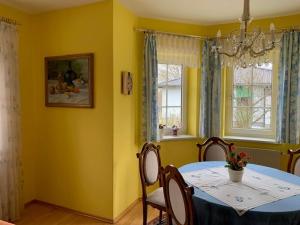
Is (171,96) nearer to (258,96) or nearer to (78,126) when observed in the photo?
(258,96)

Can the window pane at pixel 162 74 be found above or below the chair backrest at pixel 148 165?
above

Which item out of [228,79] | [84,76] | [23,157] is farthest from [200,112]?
[23,157]

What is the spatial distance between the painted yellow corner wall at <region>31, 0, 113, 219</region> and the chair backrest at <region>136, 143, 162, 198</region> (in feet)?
1.48

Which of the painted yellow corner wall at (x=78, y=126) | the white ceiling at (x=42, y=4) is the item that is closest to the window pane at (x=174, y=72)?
the painted yellow corner wall at (x=78, y=126)

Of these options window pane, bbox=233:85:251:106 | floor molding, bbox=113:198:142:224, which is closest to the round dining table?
floor molding, bbox=113:198:142:224

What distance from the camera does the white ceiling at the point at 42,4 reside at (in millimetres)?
2719

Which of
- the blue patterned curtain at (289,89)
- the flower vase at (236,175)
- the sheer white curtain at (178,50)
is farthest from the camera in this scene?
the sheer white curtain at (178,50)

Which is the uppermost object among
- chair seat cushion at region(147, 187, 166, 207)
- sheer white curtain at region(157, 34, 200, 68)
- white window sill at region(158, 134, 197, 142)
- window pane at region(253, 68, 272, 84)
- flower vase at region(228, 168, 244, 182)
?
sheer white curtain at region(157, 34, 200, 68)

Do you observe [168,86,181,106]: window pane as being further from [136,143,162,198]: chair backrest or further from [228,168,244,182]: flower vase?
[228,168,244,182]: flower vase

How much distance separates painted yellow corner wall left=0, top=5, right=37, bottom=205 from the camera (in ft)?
9.94

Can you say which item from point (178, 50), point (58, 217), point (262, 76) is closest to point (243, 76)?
point (262, 76)

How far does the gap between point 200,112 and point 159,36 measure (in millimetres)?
1215

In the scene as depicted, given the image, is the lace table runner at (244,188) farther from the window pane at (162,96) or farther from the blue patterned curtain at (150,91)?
the window pane at (162,96)

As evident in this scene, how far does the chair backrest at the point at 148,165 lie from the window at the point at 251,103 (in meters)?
1.47
